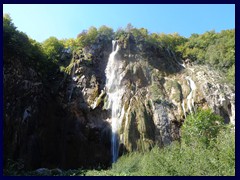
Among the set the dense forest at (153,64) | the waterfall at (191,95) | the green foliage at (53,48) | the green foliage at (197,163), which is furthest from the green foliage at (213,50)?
the green foliage at (197,163)

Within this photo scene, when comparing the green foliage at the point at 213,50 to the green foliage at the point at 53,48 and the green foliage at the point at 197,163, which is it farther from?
the green foliage at the point at 197,163

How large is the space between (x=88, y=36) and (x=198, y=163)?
20.2 metres

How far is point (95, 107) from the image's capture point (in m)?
23.6

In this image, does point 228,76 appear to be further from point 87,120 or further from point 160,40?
point 87,120

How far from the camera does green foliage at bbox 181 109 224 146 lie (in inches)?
790

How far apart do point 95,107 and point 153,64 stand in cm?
726

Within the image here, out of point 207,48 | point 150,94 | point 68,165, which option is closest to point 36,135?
point 68,165

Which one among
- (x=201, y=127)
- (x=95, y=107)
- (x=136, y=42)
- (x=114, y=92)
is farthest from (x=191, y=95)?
(x=136, y=42)

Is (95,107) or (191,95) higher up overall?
(191,95)

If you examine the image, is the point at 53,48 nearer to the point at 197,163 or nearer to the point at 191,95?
the point at 191,95

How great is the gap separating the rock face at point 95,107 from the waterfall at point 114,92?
0.21 meters

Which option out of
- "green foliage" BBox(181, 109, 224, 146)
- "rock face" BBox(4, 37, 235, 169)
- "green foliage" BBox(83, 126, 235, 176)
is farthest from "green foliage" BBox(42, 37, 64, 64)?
"green foliage" BBox(83, 126, 235, 176)

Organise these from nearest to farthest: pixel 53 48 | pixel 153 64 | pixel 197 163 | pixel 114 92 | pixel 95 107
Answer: pixel 197 163, pixel 95 107, pixel 114 92, pixel 153 64, pixel 53 48

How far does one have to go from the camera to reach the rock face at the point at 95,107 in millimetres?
20375
